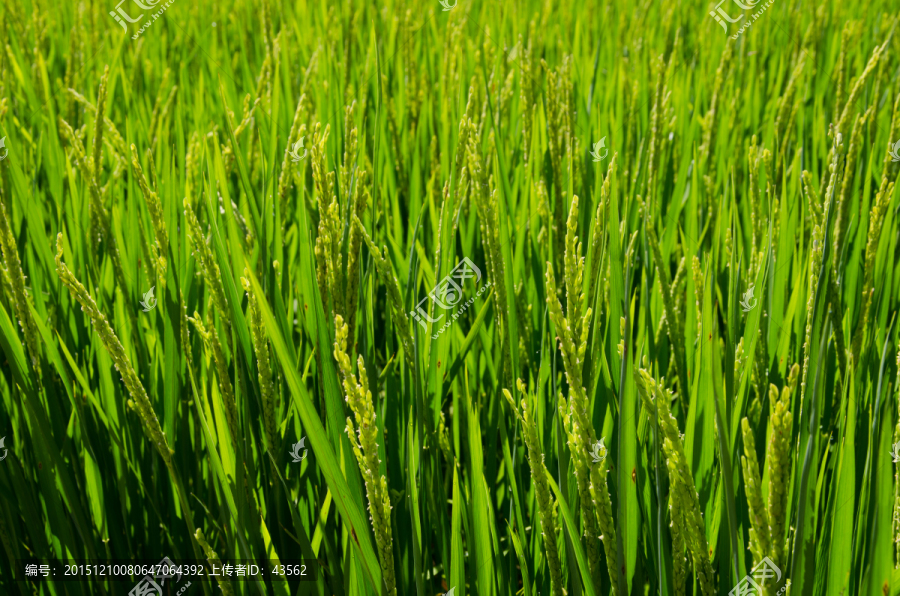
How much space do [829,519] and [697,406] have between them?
0.20 m

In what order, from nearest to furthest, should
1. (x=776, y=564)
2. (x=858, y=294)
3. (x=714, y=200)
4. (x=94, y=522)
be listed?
1. (x=776, y=564)
2. (x=94, y=522)
3. (x=858, y=294)
4. (x=714, y=200)

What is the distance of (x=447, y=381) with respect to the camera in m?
1.11

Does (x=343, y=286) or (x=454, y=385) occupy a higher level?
(x=343, y=286)

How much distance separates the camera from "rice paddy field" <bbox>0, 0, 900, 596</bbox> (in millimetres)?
666

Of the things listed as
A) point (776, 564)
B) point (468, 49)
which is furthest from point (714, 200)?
point (468, 49)

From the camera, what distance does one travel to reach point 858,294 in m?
1.27

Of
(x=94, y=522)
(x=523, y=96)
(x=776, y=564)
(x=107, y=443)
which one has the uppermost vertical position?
(x=523, y=96)

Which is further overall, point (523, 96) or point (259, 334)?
point (523, 96)

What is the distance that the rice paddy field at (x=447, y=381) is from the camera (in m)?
0.67

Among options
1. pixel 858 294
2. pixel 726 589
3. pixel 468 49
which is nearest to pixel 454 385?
pixel 726 589

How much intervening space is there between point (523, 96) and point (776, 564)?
1.07 metres

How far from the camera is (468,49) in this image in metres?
2.49

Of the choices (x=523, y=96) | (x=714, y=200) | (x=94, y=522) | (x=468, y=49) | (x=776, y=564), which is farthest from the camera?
(x=468, y=49)

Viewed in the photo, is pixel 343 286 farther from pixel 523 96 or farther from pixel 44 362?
pixel 523 96
